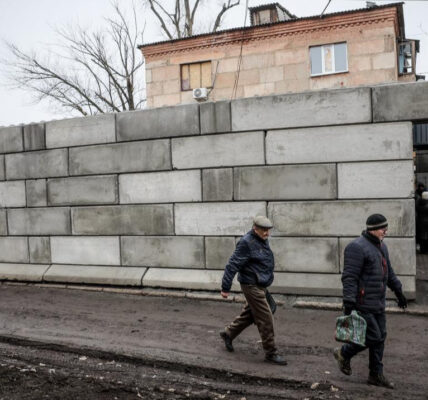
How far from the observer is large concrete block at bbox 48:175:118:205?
894cm

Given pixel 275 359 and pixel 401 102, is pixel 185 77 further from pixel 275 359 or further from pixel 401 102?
pixel 275 359

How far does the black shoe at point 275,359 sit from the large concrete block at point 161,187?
11.8 ft

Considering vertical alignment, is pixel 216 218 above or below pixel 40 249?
above

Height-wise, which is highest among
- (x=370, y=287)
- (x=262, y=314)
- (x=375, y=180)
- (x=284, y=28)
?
(x=284, y=28)

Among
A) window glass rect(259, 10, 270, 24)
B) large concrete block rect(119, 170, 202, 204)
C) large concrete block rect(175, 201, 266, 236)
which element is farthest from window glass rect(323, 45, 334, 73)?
large concrete block rect(175, 201, 266, 236)

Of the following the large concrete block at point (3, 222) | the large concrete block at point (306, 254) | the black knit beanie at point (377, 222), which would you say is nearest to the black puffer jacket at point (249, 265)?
the black knit beanie at point (377, 222)

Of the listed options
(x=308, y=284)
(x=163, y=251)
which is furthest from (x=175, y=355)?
(x=163, y=251)

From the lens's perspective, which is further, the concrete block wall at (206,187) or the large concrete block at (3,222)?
the large concrete block at (3,222)

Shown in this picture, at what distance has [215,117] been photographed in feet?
26.8

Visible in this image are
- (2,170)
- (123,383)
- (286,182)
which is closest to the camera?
(123,383)

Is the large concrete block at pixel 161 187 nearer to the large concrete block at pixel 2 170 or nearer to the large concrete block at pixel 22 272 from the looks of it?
the large concrete block at pixel 22 272

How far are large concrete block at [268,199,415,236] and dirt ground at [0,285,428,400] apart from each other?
1.30m

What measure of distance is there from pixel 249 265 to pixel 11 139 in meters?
6.66

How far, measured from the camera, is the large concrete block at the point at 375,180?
7172mm
